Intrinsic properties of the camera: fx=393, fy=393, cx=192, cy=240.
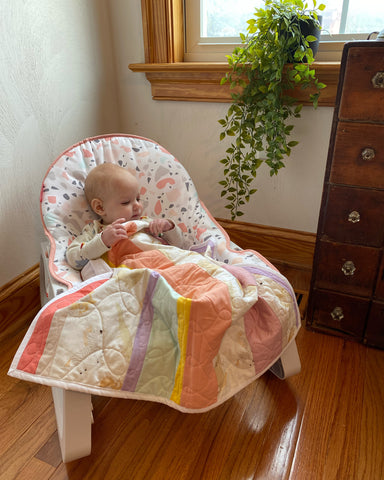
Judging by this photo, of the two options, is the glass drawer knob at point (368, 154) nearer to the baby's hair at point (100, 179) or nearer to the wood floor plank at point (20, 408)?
the baby's hair at point (100, 179)

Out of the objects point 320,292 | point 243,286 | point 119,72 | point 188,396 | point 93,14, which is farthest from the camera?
point 119,72

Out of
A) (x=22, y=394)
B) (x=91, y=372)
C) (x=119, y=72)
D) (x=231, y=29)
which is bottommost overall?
(x=22, y=394)

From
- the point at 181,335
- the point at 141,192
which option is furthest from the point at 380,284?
the point at 141,192

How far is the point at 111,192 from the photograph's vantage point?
49.0 inches

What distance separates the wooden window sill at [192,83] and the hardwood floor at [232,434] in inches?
40.2

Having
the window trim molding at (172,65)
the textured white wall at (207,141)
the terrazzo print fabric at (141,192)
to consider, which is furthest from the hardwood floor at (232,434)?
the window trim molding at (172,65)

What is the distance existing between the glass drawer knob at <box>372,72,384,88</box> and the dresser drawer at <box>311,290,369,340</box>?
67 centimetres

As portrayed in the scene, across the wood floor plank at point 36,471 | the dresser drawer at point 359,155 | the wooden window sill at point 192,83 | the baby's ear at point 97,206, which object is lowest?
the wood floor plank at point 36,471

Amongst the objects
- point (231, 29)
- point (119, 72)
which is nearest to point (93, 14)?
point (119, 72)

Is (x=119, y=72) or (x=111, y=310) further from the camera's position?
(x=119, y=72)

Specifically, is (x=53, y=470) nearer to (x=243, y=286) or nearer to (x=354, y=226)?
(x=243, y=286)

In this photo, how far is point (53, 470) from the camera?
995mm

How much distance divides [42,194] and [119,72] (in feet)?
2.85

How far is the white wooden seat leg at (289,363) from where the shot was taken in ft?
3.82
